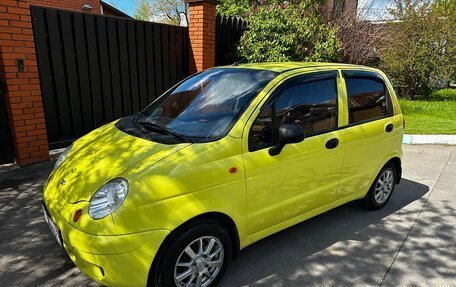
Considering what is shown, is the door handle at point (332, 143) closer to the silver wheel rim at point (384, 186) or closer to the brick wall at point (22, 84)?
the silver wheel rim at point (384, 186)

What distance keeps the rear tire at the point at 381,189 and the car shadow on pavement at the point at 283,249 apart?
0.37 feet

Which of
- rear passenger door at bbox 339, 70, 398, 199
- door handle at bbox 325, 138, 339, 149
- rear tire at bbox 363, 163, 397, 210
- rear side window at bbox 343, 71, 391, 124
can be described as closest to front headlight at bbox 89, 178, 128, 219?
door handle at bbox 325, 138, 339, 149

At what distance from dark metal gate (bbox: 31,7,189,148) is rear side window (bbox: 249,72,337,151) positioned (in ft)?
13.5

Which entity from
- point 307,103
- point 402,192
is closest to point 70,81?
point 307,103

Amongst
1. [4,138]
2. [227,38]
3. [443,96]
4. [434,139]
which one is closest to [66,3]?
[227,38]

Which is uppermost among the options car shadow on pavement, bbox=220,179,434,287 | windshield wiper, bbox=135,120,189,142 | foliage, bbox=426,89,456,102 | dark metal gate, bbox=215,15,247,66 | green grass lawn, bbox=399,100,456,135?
dark metal gate, bbox=215,15,247,66

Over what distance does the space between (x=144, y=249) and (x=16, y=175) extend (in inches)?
138

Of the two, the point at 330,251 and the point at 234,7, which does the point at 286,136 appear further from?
the point at 234,7

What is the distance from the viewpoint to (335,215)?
410 centimetres

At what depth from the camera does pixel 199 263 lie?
258 centimetres

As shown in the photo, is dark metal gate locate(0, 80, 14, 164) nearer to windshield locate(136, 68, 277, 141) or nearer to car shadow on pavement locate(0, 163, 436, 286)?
car shadow on pavement locate(0, 163, 436, 286)

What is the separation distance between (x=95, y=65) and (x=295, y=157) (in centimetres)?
438

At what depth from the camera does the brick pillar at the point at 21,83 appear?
4.61m

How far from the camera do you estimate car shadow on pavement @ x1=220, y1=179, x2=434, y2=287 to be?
2.94 m
